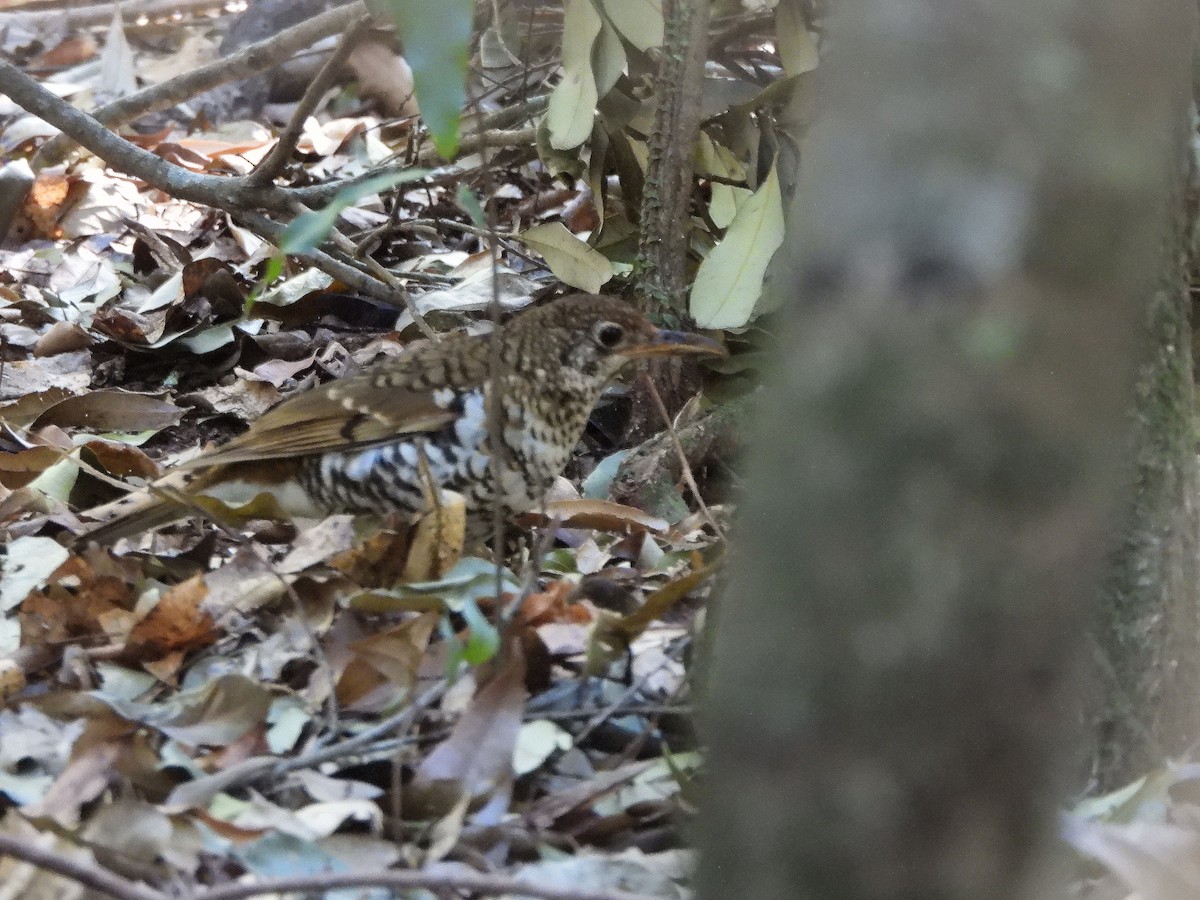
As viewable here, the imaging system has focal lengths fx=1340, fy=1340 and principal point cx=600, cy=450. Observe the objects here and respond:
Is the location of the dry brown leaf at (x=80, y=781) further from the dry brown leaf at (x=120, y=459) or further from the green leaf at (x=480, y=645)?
the dry brown leaf at (x=120, y=459)

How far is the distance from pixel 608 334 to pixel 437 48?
2.03 meters

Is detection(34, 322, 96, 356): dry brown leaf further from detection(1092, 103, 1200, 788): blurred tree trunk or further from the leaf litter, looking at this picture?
detection(1092, 103, 1200, 788): blurred tree trunk

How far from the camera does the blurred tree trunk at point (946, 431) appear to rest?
1.09 meters

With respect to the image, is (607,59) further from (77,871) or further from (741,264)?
(77,871)

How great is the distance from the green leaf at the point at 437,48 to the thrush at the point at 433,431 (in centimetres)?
167

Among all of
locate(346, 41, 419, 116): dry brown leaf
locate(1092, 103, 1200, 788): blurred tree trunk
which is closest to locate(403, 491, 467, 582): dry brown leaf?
locate(1092, 103, 1200, 788): blurred tree trunk

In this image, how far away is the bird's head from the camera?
11.5ft

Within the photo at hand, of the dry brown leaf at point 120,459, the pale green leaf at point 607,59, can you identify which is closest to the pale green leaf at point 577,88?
the pale green leaf at point 607,59

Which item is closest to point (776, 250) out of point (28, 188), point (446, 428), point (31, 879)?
point (446, 428)

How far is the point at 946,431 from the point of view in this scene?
1102 mm

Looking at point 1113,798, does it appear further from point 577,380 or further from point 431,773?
point 577,380

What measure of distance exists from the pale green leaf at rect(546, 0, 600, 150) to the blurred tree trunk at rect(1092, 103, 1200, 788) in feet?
6.36

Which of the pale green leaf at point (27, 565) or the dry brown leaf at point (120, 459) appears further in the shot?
the dry brown leaf at point (120, 459)

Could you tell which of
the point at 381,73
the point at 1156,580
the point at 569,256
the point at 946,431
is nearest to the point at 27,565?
the point at 569,256
